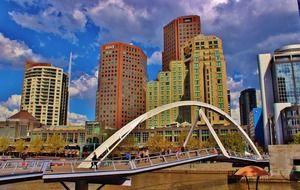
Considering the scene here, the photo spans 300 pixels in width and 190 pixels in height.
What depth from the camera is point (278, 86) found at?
107688mm

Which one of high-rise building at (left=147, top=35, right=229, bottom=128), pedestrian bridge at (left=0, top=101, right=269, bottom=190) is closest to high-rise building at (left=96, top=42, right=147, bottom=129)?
high-rise building at (left=147, top=35, right=229, bottom=128)

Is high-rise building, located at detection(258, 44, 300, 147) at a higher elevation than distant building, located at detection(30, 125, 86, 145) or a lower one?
higher

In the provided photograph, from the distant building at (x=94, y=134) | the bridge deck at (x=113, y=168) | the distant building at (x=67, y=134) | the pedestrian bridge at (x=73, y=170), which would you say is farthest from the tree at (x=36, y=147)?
the pedestrian bridge at (x=73, y=170)

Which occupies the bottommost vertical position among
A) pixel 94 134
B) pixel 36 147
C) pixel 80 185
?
pixel 80 185

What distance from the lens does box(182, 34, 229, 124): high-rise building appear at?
135 metres

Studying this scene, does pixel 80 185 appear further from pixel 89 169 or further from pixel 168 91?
pixel 168 91

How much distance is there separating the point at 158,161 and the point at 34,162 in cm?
1130

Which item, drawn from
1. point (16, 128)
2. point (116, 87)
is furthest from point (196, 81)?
→ point (16, 128)

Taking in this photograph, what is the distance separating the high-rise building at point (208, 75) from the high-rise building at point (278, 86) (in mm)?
23439

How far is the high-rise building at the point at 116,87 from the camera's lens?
615ft

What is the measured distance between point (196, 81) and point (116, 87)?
6710 centimetres

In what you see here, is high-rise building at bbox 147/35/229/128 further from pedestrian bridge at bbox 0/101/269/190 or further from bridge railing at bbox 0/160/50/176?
bridge railing at bbox 0/160/50/176

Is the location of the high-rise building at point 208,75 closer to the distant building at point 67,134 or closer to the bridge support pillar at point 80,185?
the distant building at point 67,134

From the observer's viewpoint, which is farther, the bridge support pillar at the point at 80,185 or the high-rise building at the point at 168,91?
the high-rise building at the point at 168,91
